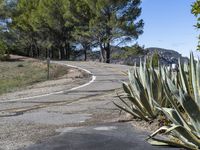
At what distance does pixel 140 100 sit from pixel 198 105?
3.08 meters

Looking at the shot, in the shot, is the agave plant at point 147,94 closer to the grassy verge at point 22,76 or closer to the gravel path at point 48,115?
the gravel path at point 48,115

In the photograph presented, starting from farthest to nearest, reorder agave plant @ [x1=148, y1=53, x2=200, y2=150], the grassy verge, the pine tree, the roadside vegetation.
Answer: the pine tree → the grassy verge → the roadside vegetation → agave plant @ [x1=148, y1=53, x2=200, y2=150]

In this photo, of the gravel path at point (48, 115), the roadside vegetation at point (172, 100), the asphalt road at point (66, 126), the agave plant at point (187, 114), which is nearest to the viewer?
the agave plant at point (187, 114)

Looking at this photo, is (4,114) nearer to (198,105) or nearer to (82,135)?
(82,135)

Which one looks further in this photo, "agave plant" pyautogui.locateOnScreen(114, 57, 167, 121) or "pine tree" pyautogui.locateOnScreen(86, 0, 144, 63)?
"pine tree" pyautogui.locateOnScreen(86, 0, 144, 63)

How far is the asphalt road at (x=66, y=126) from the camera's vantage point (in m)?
6.87

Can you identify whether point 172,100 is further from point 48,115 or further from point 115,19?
point 115,19

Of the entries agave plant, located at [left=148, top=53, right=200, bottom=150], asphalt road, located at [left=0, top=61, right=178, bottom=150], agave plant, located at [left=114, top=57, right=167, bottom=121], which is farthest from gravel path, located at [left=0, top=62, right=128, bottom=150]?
agave plant, located at [left=148, top=53, right=200, bottom=150]

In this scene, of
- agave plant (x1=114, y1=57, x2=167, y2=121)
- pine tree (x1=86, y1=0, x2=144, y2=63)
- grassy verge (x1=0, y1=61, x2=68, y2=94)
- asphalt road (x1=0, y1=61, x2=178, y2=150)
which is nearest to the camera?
asphalt road (x1=0, y1=61, x2=178, y2=150)

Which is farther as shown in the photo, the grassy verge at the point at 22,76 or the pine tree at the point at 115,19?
the pine tree at the point at 115,19

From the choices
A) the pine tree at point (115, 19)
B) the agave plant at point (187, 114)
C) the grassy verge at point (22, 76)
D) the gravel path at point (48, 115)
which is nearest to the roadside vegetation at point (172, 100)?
the agave plant at point (187, 114)

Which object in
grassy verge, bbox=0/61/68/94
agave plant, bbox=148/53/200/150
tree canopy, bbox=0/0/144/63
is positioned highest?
tree canopy, bbox=0/0/144/63

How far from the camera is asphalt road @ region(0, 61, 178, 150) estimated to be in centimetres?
687

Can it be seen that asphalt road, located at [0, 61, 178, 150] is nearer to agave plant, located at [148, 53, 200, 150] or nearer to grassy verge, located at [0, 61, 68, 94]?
agave plant, located at [148, 53, 200, 150]
